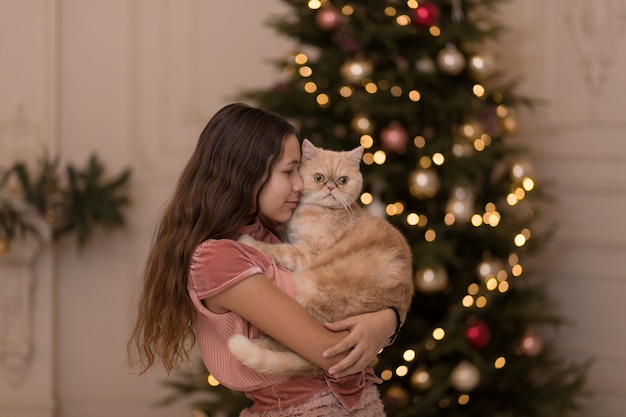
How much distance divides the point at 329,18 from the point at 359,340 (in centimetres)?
182

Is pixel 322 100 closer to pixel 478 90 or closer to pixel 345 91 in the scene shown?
pixel 345 91

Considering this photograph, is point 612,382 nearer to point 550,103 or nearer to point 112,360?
point 550,103

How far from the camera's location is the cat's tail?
1648 millimetres

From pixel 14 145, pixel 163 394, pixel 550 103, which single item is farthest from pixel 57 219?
pixel 550 103

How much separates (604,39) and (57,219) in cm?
268

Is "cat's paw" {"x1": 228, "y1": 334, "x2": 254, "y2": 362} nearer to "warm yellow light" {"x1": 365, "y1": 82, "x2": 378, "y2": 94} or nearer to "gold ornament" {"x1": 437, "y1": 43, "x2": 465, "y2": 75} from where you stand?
"warm yellow light" {"x1": 365, "y1": 82, "x2": 378, "y2": 94}

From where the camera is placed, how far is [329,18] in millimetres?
3203

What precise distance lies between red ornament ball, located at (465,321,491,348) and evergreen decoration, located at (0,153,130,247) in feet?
5.88

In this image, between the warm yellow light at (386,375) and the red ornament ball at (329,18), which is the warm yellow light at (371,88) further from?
the warm yellow light at (386,375)

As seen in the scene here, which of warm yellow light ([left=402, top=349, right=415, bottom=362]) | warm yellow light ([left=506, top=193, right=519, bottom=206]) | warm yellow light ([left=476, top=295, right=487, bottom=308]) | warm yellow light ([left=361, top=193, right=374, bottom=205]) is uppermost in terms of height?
warm yellow light ([left=361, top=193, right=374, bottom=205])

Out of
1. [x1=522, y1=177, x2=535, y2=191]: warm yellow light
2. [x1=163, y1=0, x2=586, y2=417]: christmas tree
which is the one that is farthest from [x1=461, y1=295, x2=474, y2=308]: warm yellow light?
[x1=522, y1=177, x2=535, y2=191]: warm yellow light

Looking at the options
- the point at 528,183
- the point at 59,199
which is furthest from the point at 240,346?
the point at 59,199

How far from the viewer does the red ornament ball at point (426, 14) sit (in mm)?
3207

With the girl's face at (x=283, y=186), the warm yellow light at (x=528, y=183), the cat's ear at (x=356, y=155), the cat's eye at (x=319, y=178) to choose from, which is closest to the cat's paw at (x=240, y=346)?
the girl's face at (x=283, y=186)
